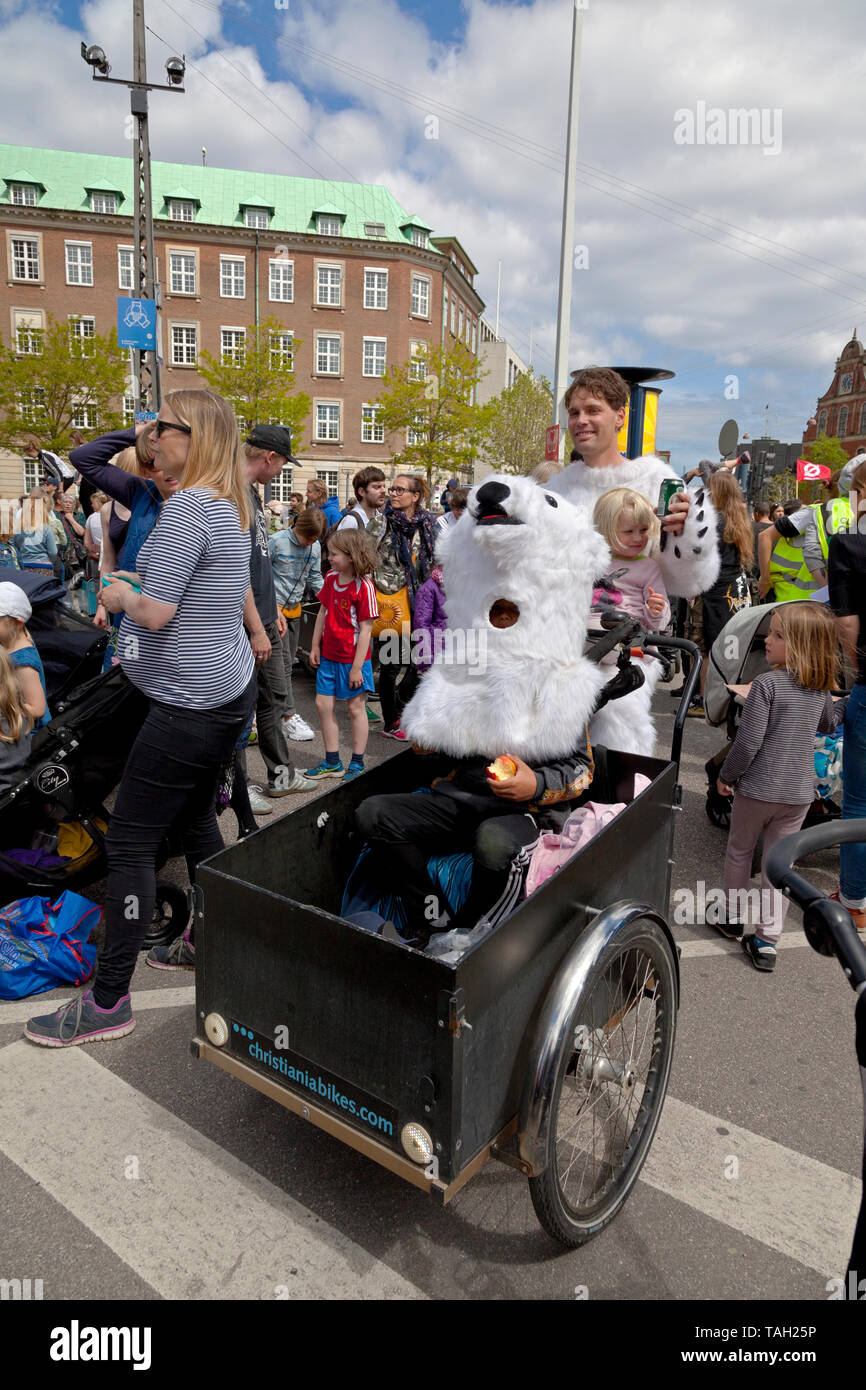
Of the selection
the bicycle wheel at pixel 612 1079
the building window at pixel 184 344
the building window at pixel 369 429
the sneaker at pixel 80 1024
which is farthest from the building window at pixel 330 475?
the bicycle wheel at pixel 612 1079

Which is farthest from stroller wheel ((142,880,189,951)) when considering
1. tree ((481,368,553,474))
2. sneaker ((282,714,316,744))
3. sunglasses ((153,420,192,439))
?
tree ((481,368,553,474))

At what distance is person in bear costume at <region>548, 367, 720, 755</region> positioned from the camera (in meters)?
3.27

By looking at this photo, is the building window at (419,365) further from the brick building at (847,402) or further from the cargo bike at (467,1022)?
the brick building at (847,402)

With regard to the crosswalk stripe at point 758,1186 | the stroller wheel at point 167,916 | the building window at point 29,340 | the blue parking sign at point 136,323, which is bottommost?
the crosswalk stripe at point 758,1186

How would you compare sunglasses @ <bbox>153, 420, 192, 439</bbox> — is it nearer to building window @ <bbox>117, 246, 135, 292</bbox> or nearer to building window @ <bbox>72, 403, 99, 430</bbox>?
building window @ <bbox>72, 403, 99, 430</bbox>

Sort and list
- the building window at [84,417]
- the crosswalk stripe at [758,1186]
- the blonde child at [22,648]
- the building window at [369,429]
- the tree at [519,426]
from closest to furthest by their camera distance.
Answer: the crosswalk stripe at [758,1186]
the blonde child at [22,648]
the building window at [84,417]
the tree at [519,426]
the building window at [369,429]

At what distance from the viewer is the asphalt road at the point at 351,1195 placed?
2.03m

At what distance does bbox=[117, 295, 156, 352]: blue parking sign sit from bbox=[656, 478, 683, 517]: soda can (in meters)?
9.35

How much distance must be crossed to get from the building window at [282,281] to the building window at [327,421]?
5.86 m

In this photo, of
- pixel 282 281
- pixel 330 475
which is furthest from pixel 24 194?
pixel 330 475

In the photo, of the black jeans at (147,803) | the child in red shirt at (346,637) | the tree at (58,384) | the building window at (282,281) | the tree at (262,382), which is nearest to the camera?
the black jeans at (147,803)

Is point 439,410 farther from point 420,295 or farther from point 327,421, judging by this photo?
point 420,295

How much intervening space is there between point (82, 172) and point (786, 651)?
54.4m
